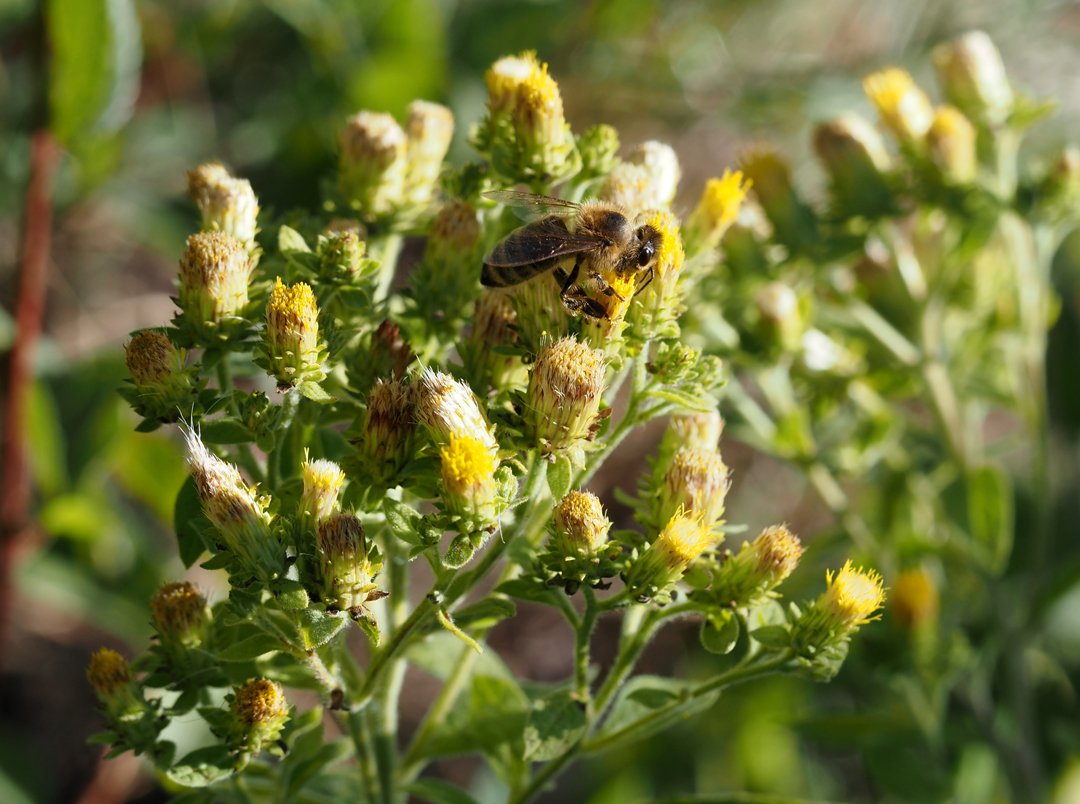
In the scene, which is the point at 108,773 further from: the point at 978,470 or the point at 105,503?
the point at 978,470

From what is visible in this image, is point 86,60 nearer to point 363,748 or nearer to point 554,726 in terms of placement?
point 363,748

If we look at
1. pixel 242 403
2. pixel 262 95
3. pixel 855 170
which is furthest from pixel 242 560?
pixel 262 95

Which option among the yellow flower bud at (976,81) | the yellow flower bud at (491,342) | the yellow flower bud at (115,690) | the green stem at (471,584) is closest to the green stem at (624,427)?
the green stem at (471,584)

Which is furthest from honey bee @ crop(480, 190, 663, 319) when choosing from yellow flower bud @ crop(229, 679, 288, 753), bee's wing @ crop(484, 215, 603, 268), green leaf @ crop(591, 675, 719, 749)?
yellow flower bud @ crop(229, 679, 288, 753)

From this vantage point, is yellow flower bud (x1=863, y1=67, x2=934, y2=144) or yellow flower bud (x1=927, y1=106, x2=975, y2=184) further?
yellow flower bud (x1=863, y1=67, x2=934, y2=144)

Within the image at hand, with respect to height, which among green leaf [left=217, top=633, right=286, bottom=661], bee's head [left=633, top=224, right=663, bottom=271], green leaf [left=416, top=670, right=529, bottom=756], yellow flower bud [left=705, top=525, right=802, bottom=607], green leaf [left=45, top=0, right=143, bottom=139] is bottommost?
green leaf [left=416, top=670, right=529, bottom=756]

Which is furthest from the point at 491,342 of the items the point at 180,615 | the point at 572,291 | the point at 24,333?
the point at 24,333

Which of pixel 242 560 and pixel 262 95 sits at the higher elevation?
pixel 262 95

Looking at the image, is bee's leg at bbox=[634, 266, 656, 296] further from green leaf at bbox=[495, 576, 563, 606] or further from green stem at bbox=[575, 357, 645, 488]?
green leaf at bbox=[495, 576, 563, 606]
